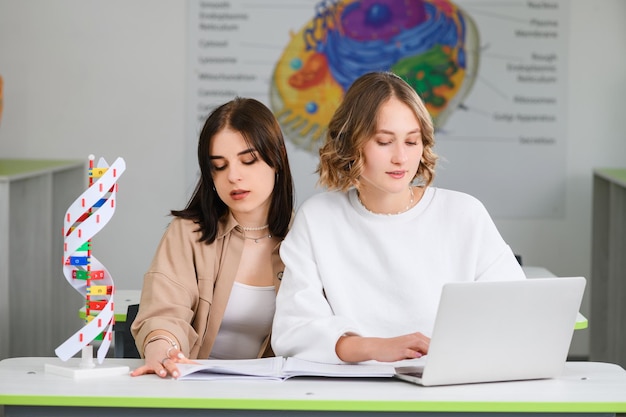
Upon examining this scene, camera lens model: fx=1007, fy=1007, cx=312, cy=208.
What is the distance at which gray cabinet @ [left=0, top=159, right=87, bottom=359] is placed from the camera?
3887 mm

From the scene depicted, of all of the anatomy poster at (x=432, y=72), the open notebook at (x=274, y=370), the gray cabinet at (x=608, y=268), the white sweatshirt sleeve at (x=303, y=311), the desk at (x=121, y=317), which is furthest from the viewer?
the anatomy poster at (x=432, y=72)

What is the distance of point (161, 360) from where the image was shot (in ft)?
6.45

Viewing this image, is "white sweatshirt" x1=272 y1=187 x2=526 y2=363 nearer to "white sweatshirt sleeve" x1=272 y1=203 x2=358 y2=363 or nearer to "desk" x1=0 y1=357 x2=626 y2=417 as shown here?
"white sweatshirt sleeve" x1=272 y1=203 x2=358 y2=363

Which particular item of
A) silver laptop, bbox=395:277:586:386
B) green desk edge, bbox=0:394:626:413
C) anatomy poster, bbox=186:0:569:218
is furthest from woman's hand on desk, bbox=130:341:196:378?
anatomy poster, bbox=186:0:569:218

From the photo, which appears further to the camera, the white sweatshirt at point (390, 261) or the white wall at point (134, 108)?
the white wall at point (134, 108)

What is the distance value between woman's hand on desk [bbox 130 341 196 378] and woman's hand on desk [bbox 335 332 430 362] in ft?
1.02

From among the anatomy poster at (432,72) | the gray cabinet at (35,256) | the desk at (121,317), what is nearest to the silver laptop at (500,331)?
the desk at (121,317)

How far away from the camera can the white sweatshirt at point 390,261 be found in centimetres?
217

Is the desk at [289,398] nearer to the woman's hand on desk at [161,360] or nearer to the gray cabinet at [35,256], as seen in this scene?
the woman's hand on desk at [161,360]

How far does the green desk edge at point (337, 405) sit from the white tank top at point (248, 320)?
23.9 inches

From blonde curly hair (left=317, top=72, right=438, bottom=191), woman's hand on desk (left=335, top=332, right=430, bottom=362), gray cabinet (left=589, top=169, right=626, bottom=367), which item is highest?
blonde curly hair (left=317, top=72, right=438, bottom=191)

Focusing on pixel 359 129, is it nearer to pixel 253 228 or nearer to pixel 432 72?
pixel 253 228

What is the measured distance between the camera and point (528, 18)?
17.0ft

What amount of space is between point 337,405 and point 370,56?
3707 millimetres
